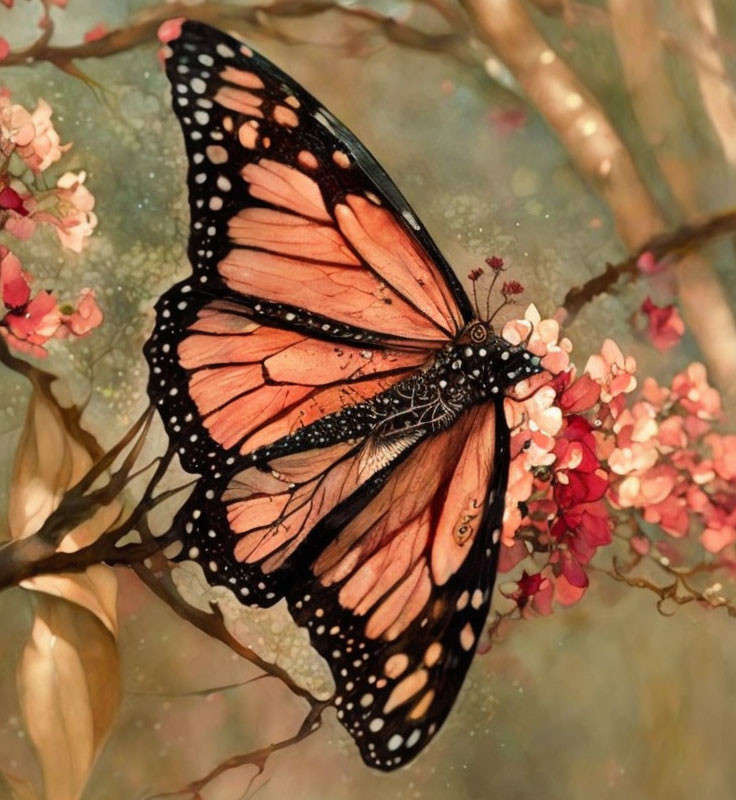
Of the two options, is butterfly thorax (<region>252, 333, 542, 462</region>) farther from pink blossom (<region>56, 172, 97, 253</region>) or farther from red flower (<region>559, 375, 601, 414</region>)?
pink blossom (<region>56, 172, 97, 253</region>)

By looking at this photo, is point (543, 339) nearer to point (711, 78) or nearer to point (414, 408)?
point (414, 408)

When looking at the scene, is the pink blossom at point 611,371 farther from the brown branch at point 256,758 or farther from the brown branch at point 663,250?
the brown branch at point 256,758

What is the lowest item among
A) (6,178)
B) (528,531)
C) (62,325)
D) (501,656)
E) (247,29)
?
(501,656)

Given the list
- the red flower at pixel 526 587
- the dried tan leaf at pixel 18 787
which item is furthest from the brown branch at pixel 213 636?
the red flower at pixel 526 587

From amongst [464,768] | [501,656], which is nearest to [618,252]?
[501,656]

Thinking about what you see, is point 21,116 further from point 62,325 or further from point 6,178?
point 62,325

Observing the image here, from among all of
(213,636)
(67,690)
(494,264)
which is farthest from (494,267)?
(67,690)
